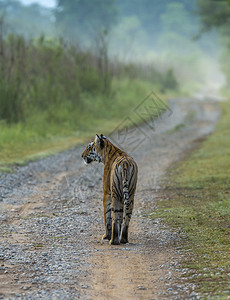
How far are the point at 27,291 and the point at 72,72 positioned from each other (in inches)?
694

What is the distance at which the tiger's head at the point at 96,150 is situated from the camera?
7391mm

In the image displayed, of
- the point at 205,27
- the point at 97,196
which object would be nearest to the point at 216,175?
the point at 97,196

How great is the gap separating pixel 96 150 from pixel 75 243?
55.2 inches

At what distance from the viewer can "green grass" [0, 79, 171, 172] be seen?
15.0 m

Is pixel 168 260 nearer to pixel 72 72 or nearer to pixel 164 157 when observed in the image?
pixel 164 157

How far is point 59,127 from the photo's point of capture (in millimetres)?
18922

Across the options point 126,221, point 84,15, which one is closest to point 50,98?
point 126,221

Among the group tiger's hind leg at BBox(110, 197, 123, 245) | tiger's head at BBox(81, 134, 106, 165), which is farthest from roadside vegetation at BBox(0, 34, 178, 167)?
tiger's hind leg at BBox(110, 197, 123, 245)

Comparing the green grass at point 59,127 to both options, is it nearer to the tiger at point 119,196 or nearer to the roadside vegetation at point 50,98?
the roadside vegetation at point 50,98

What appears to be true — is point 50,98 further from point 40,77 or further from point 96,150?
point 96,150

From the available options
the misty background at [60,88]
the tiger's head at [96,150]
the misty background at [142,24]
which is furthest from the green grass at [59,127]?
the misty background at [142,24]

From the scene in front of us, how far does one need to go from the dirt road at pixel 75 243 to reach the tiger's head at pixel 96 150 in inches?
40.1

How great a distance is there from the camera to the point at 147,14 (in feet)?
353

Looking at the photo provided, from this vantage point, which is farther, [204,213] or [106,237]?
[204,213]
